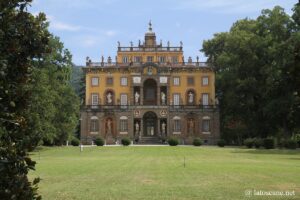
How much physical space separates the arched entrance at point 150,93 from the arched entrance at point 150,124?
11.6 ft

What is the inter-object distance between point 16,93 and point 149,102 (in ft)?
216

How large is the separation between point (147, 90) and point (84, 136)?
39.3 ft

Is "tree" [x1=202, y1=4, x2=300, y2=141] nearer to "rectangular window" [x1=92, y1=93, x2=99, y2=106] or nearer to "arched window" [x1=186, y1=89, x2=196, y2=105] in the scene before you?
"arched window" [x1=186, y1=89, x2=196, y2=105]

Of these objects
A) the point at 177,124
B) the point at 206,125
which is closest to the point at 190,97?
the point at 177,124

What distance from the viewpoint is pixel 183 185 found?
1367cm

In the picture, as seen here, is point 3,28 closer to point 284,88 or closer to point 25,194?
point 25,194

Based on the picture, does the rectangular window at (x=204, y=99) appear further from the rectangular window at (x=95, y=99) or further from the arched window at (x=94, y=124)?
the arched window at (x=94, y=124)

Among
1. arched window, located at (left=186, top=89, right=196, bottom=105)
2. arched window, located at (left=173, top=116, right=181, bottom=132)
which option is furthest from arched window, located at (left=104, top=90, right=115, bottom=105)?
arched window, located at (left=186, top=89, right=196, bottom=105)

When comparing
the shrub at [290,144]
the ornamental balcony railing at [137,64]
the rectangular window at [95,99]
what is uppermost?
the ornamental balcony railing at [137,64]

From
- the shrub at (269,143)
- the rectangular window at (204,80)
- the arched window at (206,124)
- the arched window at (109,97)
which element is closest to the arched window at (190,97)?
the rectangular window at (204,80)

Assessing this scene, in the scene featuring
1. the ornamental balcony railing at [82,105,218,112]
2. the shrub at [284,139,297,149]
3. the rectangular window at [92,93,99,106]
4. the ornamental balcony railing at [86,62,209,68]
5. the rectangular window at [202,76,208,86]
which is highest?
the ornamental balcony railing at [86,62,209,68]

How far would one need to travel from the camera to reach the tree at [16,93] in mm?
4367

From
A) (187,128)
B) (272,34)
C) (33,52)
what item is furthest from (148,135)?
(33,52)

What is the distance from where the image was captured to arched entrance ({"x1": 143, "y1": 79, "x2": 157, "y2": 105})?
230 feet
